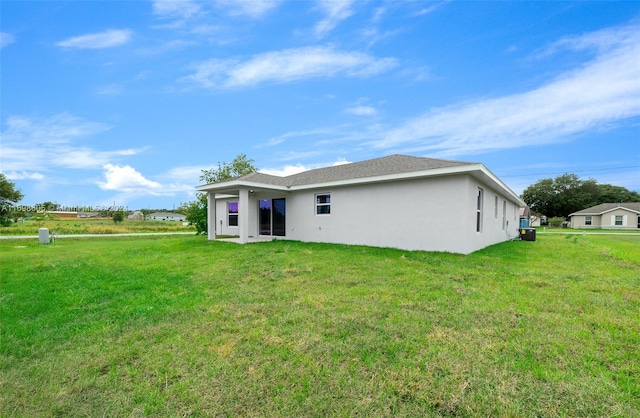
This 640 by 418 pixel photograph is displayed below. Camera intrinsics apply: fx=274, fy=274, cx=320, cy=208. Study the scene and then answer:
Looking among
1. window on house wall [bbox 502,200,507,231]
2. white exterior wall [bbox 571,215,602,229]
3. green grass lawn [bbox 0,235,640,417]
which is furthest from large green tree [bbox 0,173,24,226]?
white exterior wall [bbox 571,215,602,229]

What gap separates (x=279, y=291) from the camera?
16.6 ft

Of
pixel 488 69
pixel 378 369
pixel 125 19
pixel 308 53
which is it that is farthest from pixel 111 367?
pixel 488 69

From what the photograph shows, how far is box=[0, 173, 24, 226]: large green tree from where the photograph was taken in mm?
29000

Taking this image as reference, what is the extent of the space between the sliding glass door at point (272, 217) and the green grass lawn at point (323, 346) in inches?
330

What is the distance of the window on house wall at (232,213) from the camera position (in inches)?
709

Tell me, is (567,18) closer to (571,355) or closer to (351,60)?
(351,60)

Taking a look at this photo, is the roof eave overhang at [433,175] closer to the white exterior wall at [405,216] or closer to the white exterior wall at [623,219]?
the white exterior wall at [405,216]

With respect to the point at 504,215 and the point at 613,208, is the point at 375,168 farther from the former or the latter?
the point at 613,208

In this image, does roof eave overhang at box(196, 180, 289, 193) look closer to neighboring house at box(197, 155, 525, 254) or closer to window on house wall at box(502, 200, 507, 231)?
neighboring house at box(197, 155, 525, 254)

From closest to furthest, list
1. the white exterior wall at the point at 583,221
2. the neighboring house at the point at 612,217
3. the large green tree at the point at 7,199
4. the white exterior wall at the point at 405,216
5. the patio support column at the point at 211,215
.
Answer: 1. the white exterior wall at the point at 405,216
2. the patio support column at the point at 211,215
3. the large green tree at the point at 7,199
4. the neighboring house at the point at 612,217
5. the white exterior wall at the point at 583,221

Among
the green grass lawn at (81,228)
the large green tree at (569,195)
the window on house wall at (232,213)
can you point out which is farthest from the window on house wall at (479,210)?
the large green tree at (569,195)

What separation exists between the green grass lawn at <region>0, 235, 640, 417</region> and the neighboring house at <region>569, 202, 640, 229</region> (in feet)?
148

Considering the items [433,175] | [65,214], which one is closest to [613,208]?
[433,175]

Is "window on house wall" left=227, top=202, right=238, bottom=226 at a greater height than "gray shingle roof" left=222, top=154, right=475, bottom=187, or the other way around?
"gray shingle roof" left=222, top=154, right=475, bottom=187
